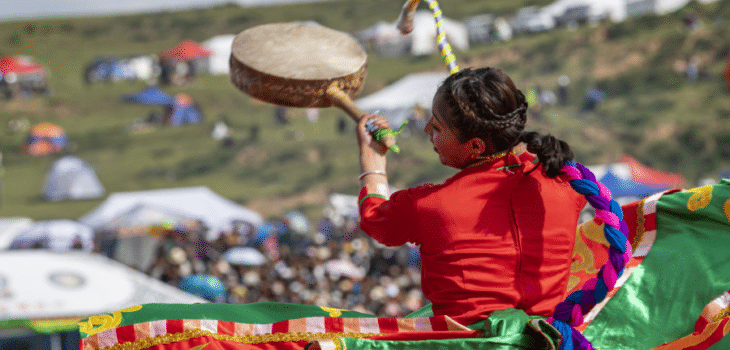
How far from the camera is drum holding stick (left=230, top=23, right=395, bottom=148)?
6.24 feet

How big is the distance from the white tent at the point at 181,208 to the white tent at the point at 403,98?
16.1 ft

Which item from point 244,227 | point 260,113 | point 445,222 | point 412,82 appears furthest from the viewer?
point 260,113

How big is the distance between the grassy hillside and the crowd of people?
708 centimetres

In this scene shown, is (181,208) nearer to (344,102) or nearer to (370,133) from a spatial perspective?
(344,102)

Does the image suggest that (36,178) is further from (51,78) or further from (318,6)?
(318,6)

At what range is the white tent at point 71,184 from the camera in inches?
651

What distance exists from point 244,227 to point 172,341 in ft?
33.0

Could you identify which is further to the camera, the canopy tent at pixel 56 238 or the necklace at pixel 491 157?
the canopy tent at pixel 56 238

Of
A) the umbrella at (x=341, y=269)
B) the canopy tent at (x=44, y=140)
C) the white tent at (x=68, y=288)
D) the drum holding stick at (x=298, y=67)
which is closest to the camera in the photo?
the drum holding stick at (x=298, y=67)

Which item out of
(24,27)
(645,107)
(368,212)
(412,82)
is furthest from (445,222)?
(24,27)

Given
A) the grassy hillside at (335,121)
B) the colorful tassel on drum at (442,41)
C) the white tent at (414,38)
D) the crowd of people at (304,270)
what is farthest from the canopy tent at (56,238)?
the white tent at (414,38)

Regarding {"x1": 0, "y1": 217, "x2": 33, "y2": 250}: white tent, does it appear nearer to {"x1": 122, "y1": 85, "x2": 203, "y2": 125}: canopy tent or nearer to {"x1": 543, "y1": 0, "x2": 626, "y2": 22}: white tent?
{"x1": 122, "y1": 85, "x2": 203, "y2": 125}: canopy tent

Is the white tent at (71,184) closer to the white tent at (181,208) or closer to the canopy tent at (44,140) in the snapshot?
the canopy tent at (44,140)

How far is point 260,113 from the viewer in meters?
20.1
